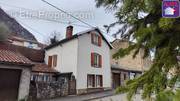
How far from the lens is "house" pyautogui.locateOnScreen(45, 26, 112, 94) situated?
22.3m

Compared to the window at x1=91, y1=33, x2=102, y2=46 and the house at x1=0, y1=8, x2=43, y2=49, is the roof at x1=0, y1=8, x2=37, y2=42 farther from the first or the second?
the window at x1=91, y1=33, x2=102, y2=46

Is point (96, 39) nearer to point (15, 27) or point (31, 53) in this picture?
point (31, 53)

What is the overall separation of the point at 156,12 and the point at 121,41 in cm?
69

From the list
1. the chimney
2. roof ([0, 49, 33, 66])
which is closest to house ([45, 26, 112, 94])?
the chimney

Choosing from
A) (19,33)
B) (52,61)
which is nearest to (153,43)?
(52,61)

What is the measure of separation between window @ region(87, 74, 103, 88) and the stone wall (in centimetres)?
384

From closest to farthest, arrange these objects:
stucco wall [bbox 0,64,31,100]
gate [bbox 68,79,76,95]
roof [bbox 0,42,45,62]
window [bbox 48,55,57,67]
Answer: stucco wall [bbox 0,64,31,100] → gate [bbox 68,79,76,95] → roof [bbox 0,42,45,62] → window [bbox 48,55,57,67]

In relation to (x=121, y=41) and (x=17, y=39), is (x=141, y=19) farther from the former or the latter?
(x=17, y=39)

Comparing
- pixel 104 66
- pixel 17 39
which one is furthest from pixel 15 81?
pixel 17 39

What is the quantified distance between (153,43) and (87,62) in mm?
21167

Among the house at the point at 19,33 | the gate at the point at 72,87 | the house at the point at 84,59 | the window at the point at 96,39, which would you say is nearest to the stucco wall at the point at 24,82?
the gate at the point at 72,87

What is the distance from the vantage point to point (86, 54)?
23.5m

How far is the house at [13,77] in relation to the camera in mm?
14297

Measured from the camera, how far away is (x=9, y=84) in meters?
14.7
